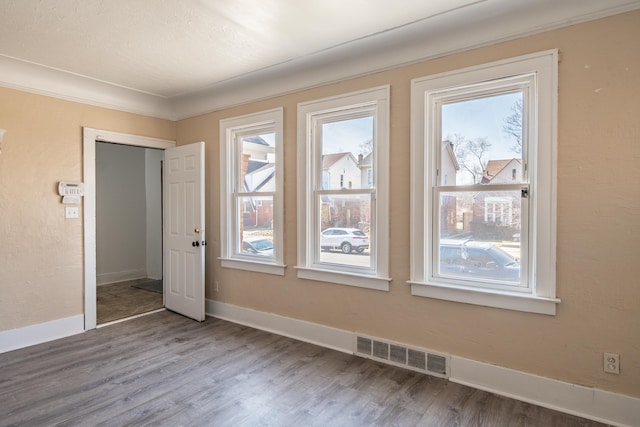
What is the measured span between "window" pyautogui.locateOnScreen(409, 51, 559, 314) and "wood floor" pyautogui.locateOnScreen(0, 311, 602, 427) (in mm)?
703

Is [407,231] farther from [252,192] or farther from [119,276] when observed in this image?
[119,276]

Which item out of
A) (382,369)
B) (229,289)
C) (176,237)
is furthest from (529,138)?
(176,237)

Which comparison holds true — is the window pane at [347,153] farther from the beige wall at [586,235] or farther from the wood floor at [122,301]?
the wood floor at [122,301]

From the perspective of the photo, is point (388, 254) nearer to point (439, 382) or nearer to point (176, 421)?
point (439, 382)

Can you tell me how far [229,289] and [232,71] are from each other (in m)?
2.39

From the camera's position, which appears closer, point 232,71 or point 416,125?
point 416,125

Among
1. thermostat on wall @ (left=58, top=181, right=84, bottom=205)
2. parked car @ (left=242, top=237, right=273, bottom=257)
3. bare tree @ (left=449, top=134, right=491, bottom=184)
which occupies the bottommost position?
parked car @ (left=242, top=237, right=273, bottom=257)

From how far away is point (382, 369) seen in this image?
2791mm

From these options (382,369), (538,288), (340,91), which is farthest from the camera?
(340,91)

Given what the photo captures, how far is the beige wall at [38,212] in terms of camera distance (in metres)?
3.21

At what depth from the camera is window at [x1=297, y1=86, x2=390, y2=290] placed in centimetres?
293

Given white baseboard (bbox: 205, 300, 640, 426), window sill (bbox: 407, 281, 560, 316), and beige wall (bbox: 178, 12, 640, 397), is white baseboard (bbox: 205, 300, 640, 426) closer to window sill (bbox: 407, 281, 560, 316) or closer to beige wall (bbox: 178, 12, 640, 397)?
beige wall (bbox: 178, 12, 640, 397)

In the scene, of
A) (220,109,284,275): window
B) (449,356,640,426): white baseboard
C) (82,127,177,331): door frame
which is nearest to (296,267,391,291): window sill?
(220,109,284,275): window

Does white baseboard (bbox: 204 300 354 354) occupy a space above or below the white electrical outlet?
below
